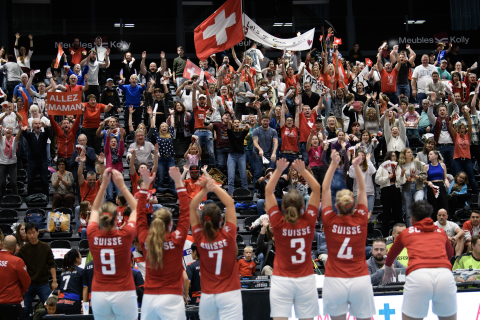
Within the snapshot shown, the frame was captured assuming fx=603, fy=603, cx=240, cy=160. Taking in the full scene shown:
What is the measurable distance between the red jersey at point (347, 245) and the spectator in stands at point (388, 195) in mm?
6499

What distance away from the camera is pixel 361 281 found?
6457 mm

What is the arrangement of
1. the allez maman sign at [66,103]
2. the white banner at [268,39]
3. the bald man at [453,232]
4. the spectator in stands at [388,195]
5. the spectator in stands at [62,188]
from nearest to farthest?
the bald man at [453,232] → the spectator in stands at [388,195] → the spectator in stands at [62,188] → the allez maman sign at [66,103] → the white banner at [268,39]

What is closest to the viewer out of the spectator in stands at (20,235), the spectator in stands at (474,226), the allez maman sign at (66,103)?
the spectator in stands at (20,235)

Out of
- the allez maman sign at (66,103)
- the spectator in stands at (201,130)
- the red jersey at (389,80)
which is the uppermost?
the red jersey at (389,80)

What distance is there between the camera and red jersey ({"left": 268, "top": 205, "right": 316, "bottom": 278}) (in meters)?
6.48

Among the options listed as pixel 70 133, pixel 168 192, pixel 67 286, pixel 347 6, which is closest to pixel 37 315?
pixel 67 286

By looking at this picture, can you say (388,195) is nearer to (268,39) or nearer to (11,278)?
(268,39)

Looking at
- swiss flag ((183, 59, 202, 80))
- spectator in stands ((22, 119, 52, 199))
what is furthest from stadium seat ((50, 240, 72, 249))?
swiss flag ((183, 59, 202, 80))

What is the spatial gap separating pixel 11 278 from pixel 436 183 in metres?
8.77

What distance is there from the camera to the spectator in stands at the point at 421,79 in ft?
57.1

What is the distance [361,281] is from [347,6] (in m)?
21.7

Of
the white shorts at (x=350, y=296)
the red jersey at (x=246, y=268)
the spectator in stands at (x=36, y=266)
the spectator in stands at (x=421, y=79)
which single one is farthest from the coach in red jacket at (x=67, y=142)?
the spectator in stands at (x=421, y=79)

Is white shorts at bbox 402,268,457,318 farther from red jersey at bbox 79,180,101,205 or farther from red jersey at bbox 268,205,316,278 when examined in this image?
red jersey at bbox 79,180,101,205

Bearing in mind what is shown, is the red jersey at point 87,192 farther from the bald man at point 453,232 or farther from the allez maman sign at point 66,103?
the bald man at point 453,232
